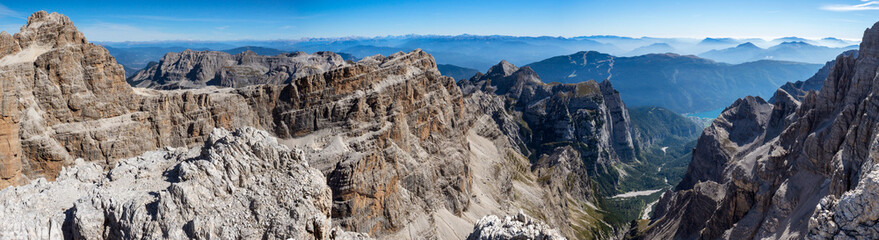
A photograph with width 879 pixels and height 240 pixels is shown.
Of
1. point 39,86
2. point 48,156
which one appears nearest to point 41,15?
point 39,86

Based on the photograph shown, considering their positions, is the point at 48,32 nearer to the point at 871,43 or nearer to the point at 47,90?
the point at 47,90

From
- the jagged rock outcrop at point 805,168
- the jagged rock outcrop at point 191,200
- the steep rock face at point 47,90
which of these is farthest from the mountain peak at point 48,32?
the jagged rock outcrop at point 805,168

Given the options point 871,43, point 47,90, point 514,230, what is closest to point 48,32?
point 47,90

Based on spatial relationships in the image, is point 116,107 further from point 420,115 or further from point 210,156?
point 420,115

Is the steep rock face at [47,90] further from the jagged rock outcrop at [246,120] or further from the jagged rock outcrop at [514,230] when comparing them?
the jagged rock outcrop at [514,230]

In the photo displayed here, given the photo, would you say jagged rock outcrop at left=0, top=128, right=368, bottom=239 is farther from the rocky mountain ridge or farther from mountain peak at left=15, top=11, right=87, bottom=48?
mountain peak at left=15, top=11, right=87, bottom=48

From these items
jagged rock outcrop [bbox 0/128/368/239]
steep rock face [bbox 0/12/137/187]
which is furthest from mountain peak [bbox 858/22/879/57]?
steep rock face [bbox 0/12/137/187]
